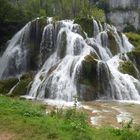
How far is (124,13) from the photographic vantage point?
92188 mm

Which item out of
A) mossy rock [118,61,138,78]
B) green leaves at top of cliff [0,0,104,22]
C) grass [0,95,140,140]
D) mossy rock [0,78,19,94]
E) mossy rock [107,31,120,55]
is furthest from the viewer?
green leaves at top of cliff [0,0,104,22]

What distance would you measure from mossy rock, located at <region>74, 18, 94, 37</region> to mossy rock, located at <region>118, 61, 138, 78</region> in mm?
7689

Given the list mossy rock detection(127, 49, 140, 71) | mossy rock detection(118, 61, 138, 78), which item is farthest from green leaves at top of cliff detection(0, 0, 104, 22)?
mossy rock detection(118, 61, 138, 78)

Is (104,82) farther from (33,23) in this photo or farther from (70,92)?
(33,23)

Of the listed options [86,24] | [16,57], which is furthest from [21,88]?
[86,24]

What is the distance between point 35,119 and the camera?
13.0 metres

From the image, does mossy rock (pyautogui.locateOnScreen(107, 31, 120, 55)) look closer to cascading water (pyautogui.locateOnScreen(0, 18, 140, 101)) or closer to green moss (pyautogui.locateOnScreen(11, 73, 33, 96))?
cascading water (pyautogui.locateOnScreen(0, 18, 140, 101))

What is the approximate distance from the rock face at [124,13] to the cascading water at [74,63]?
42736 mm

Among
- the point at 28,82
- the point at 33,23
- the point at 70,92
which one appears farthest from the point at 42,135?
the point at 33,23

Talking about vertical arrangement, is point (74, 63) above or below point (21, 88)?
above

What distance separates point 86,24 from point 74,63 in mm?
11273

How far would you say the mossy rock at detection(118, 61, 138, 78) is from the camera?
35094mm

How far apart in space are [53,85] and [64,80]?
1.08 meters

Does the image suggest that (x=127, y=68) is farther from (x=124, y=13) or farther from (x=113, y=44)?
(x=124, y=13)
